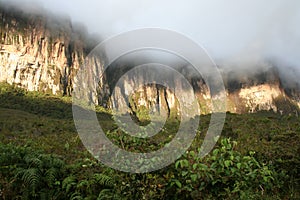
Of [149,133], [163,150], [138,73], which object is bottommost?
[163,150]

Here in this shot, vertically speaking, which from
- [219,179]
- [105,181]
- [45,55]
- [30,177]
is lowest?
[219,179]

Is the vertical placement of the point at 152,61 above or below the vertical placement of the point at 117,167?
above

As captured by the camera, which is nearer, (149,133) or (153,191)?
(153,191)

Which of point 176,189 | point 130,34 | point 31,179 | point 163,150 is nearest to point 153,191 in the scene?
point 176,189

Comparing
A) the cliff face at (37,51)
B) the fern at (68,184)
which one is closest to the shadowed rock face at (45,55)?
the cliff face at (37,51)

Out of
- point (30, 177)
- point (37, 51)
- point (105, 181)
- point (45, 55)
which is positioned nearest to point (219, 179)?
point (105, 181)

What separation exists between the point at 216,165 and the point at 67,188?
267cm

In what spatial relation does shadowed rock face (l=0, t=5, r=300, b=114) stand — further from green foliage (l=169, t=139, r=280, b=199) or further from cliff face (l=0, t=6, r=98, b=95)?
green foliage (l=169, t=139, r=280, b=199)

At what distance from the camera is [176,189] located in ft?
15.3

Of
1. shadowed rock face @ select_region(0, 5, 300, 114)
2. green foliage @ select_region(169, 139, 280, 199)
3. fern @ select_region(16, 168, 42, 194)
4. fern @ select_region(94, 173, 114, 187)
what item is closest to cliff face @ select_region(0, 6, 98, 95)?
shadowed rock face @ select_region(0, 5, 300, 114)

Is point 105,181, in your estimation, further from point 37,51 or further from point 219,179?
point 37,51

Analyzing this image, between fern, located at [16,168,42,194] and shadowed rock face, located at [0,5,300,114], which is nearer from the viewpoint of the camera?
fern, located at [16,168,42,194]

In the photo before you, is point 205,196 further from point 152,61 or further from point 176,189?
point 152,61

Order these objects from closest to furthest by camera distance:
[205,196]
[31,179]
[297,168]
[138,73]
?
[205,196]
[31,179]
[297,168]
[138,73]
